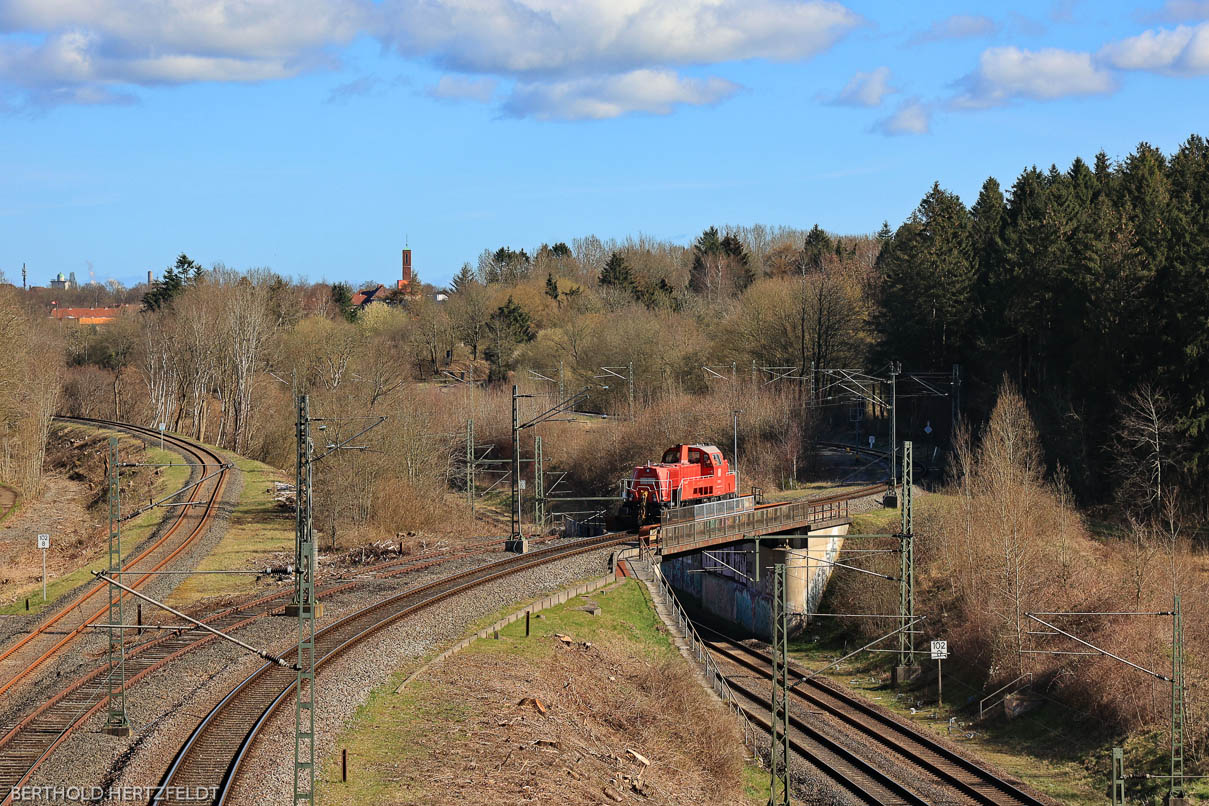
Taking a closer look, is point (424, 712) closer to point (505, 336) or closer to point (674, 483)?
point (674, 483)

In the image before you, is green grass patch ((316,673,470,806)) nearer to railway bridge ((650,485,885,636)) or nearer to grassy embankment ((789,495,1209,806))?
grassy embankment ((789,495,1209,806))

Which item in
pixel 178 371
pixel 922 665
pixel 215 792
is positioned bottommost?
pixel 922 665

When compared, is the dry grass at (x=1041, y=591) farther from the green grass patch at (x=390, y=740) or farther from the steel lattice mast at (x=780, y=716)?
the green grass patch at (x=390, y=740)

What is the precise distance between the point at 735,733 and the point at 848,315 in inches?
2194

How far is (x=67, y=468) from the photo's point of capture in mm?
79875

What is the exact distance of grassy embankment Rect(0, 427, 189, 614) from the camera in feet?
130

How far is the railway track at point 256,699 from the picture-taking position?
70.4 feet

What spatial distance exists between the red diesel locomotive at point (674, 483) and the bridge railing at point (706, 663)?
4.66 meters

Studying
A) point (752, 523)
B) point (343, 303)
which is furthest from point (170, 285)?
point (752, 523)

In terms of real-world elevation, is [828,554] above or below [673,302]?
below

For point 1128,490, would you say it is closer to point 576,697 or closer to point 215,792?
point 576,697

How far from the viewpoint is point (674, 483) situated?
50.7 meters

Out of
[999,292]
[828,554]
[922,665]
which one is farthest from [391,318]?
[922,665]

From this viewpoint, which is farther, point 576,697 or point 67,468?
point 67,468
